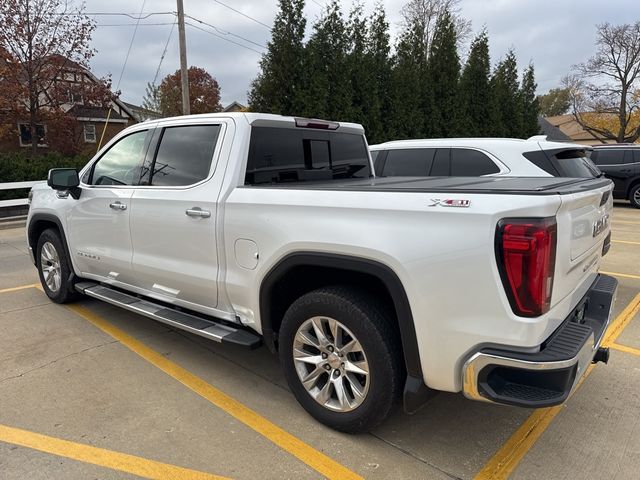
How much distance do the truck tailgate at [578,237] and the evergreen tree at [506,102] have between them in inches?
754

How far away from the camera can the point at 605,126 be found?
42781mm

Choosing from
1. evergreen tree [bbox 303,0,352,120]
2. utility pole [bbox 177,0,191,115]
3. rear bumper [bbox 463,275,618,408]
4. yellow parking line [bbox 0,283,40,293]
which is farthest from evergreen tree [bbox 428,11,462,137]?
rear bumper [bbox 463,275,618,408]

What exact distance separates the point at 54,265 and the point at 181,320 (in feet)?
8.16

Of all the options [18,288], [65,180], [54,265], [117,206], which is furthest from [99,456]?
[18,288]

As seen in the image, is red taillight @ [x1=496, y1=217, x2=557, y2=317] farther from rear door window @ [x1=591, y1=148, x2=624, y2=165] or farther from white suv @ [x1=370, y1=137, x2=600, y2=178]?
rear door window @ [x1=591, y1=148, x2=624, y2=165]

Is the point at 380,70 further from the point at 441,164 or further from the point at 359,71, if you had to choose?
the point at 441,164

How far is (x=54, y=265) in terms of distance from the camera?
16.9 feet

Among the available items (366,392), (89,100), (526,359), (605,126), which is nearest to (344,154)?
(366,392)

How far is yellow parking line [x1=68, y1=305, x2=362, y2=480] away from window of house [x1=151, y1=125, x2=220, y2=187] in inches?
56.5

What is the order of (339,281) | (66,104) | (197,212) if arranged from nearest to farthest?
(339,281) → (197,212) → (66,104)

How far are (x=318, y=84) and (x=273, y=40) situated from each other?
1.79m

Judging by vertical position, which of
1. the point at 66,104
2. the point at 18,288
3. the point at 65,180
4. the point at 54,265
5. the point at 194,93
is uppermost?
the point at 194,93

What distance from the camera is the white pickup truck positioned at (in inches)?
84.6

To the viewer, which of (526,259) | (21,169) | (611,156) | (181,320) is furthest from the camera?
(21,169)
